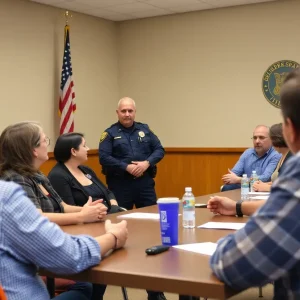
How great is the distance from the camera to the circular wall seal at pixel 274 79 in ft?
23.0

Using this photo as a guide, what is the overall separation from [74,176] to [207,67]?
3862mm

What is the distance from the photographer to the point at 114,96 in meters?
8.16

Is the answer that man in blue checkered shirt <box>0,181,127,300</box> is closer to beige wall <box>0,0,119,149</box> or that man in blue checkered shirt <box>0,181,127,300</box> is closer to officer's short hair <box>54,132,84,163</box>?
officer's short hair <box>54,132,84,163</box>

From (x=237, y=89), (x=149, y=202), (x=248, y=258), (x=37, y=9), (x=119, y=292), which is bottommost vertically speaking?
(x=119, y=292)

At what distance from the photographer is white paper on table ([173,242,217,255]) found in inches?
82.9

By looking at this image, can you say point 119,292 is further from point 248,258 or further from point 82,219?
point 248,258

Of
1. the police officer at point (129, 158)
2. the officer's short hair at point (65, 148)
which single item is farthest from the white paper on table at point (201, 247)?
the police officer at point (129, 158)

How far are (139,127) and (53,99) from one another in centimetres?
143

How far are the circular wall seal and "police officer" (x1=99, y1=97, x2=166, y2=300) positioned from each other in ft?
6.05

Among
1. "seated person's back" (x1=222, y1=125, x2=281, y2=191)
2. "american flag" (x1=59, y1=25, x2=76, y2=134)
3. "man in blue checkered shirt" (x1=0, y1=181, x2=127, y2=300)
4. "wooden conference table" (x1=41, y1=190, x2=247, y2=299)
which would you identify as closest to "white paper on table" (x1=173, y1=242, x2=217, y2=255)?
"wooden conference table" (x1=41, y1=190, x2=247, y2=299)

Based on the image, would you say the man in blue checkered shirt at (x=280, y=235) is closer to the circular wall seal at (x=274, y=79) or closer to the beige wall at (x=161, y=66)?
the beige wall at (x=161, y=66)

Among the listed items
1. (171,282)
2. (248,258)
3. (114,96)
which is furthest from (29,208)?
(114,96)

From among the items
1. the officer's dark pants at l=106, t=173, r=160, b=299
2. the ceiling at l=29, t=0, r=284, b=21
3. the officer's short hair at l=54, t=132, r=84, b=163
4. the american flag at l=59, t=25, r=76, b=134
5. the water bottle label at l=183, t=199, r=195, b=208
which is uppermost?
the ceiling at l=29, t=0, r=284, b=21

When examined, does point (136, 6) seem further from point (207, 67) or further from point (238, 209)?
point (238, 209)
